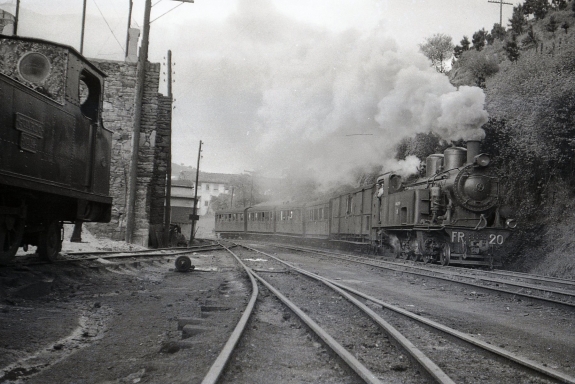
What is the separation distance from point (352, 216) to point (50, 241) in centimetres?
1394

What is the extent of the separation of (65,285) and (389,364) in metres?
5.15

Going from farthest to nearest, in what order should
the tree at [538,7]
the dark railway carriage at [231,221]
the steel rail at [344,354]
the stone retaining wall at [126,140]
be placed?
the dark railway carriage at [231,221], the tree at [538,7], the stone retaining wall at [126,140], the steel rail at [344,354]

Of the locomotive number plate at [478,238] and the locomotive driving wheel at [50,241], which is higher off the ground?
the locomotive number plate at [478,238]

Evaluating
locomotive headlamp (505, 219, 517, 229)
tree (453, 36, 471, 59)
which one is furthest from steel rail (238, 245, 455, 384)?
tree (453, 36, 471, 59)

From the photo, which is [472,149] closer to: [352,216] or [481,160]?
[481,160]

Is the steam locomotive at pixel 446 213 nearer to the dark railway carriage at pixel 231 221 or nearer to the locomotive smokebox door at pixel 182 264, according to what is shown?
the locomotive smokebox door at pixel 182 264

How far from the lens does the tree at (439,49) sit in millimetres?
43769

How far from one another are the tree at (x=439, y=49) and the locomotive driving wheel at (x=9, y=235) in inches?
Answer: 1631

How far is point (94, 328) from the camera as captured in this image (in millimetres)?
5098

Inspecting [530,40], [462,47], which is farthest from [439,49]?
[530,40]

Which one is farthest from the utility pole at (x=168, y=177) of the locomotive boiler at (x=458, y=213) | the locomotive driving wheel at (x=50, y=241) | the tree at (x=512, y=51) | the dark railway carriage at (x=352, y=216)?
the tree at (x=512, y=51)

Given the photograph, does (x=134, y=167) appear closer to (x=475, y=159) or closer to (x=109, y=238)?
(x=109, y=238)

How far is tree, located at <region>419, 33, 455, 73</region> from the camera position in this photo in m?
43.8

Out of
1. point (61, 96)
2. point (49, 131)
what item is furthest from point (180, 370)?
point (61, 96)
